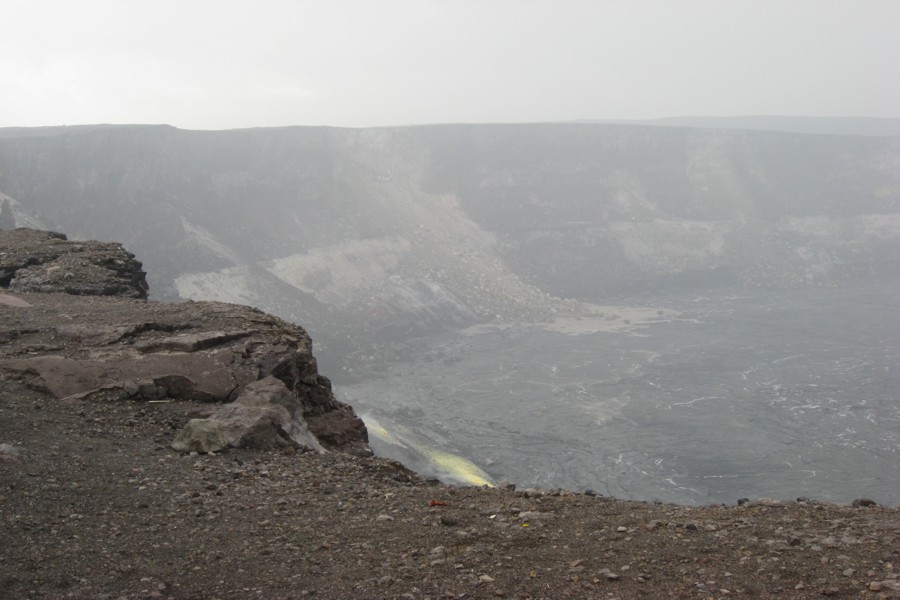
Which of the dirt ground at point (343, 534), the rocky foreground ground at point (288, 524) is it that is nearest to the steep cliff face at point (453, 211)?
the rocky foreground ground at point (288, 524)

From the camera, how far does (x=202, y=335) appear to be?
31.6ft

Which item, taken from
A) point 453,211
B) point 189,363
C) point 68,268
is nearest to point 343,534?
point 189,363

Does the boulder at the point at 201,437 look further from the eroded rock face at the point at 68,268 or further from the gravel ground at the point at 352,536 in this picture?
the eroded rock face at the point at 68,268

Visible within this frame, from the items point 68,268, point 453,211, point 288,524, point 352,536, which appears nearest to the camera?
point 352,536

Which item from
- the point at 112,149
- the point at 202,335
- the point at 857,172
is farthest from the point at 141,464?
the point at 857,172

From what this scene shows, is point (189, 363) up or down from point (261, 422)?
up

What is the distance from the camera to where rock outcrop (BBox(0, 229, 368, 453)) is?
326 inches

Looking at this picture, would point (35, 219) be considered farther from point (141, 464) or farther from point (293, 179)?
point (141, 464)

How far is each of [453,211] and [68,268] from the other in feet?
175

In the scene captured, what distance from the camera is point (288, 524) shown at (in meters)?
6.09

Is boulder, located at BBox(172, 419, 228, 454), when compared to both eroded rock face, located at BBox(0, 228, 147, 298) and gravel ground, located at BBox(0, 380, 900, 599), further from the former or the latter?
eroded rock face, located at BBox(0, 228, 147, 298)

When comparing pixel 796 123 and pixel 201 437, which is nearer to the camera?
pixel 201 437

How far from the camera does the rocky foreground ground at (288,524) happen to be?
5.01 m

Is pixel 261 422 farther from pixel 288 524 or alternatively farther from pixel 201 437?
pixel 288 524
